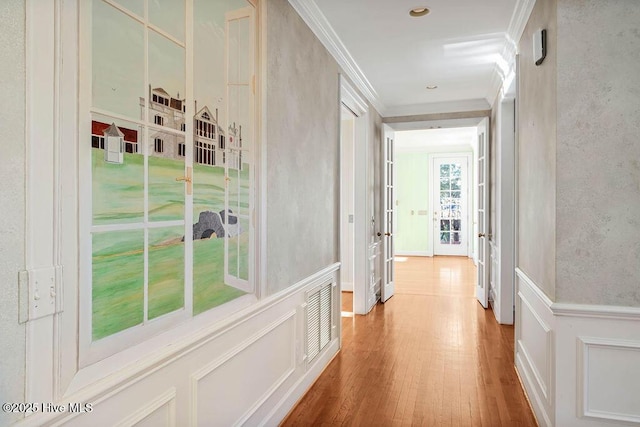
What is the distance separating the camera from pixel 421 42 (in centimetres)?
327

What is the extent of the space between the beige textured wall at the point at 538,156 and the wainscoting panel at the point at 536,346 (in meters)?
0.11

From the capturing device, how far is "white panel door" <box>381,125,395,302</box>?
5.34 metres

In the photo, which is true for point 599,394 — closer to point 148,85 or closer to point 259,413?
point 259,413

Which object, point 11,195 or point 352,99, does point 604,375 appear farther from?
point 352,99

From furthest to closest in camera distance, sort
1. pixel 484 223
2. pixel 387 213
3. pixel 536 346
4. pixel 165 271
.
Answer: pixel 387 213, pixel 484 223, pixel 536 346, pixel 165 271

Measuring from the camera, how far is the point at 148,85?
135cm

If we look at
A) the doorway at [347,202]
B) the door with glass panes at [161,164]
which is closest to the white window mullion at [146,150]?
the door with glass panes at [161,164]

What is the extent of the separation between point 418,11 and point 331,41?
2.34 ft

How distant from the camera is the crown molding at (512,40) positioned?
2600mm

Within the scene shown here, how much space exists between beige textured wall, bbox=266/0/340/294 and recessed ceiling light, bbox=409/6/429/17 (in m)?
0.69

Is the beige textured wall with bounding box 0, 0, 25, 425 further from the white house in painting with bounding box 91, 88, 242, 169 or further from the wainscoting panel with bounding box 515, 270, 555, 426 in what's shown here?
the wainscoting panel with bounding box 515, 270, 555, 426

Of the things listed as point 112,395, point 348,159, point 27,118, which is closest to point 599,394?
point 112,395

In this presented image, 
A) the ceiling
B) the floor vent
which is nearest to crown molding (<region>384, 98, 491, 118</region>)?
the ceiling

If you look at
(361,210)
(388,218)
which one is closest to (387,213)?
(388,218)
